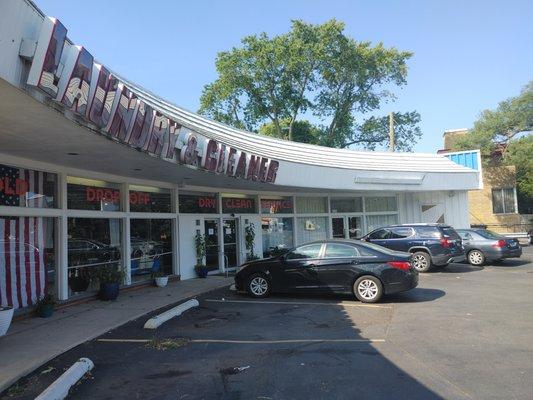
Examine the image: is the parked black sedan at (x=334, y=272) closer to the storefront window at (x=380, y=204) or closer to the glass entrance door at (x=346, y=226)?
the glass entrance door at (x=346, y=226)

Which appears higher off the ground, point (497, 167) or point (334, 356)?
point (497, 167)

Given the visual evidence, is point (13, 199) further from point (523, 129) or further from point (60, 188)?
point (523, 129)

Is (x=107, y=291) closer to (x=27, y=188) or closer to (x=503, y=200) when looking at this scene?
(x=27, y=188)

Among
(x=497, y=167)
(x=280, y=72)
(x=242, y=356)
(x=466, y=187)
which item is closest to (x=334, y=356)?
(x=242, y=356)

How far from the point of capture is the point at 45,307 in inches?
393

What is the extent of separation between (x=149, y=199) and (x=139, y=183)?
0.78 metres

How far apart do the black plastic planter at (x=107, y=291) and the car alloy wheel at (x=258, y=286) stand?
327 cm

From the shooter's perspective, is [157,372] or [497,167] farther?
[497,167]

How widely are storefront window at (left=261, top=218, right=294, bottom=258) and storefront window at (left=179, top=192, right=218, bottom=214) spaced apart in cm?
299

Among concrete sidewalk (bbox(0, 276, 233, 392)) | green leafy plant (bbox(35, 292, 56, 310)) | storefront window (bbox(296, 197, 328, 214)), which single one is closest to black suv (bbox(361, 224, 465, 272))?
storefront window (bbox(296, 197, 328, 214))

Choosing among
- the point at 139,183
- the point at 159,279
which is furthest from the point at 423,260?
the point at 139,183

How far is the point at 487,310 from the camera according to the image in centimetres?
974

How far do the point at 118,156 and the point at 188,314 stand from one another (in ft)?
11.4

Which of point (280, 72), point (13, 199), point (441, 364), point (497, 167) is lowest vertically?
point (441, 364)
